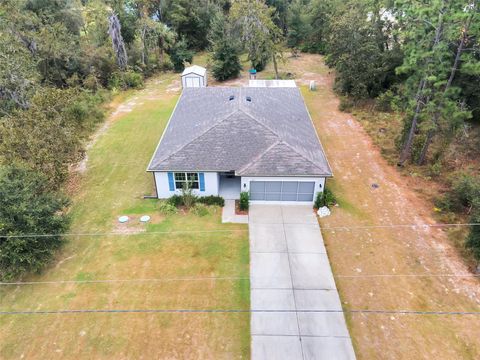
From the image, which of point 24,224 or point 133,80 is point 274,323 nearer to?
point 24,224

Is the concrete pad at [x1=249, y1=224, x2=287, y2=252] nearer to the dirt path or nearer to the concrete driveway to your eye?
the concrete driveway

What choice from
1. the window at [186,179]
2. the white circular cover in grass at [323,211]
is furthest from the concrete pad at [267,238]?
the window at [186,179]

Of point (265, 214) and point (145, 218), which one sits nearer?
point (145, 218)

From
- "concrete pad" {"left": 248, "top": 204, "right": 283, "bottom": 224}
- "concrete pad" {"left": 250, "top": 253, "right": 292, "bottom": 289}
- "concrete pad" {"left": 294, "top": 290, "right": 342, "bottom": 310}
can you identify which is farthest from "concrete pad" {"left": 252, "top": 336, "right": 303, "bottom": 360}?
"concrete pad" {"left": 248, "top": 204, "right": 283, "bottom": 224}

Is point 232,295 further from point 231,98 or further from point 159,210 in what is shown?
point 231,98

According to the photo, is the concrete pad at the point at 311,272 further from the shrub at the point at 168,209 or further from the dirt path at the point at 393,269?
the shrub at the point at 168,209

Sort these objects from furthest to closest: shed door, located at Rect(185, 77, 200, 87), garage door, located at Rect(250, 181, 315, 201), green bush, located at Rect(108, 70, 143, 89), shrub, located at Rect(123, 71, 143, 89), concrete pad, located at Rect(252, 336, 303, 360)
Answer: shrub, located at Rect(123, 71, 143, 89)
green bush, located at Rect(108, 70, 143, 89)
shed door, located at Rect(185, 77, 200, 87)
garage door, located at Rect(250, 181, 315, 201)
concrete pad, located at Rect(252, 336, 303, 360)

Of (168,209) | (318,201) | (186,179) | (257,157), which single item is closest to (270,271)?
(318,201)
